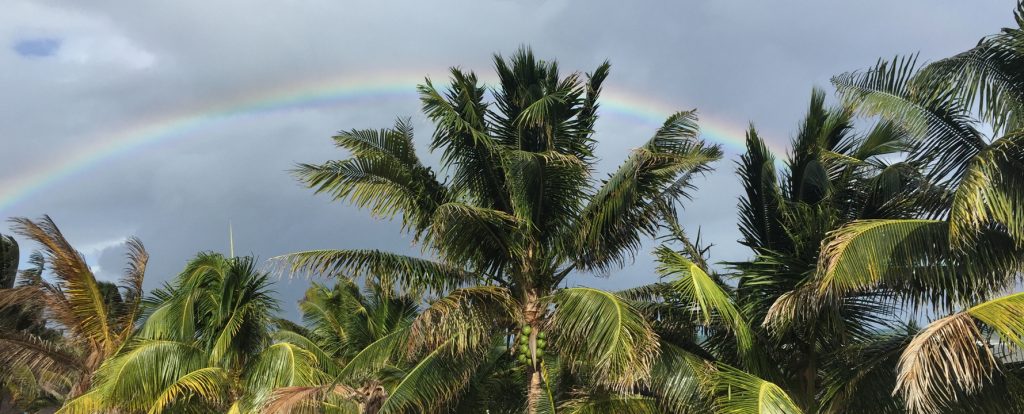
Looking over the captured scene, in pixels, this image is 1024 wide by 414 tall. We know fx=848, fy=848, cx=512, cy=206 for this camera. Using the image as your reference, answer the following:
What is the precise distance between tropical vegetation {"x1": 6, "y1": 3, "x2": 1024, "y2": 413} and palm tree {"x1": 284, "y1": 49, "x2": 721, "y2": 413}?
35 mm

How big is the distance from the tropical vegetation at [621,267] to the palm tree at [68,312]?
6 centimetres

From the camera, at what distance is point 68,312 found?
50.2ft

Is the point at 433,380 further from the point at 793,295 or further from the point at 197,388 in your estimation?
the point at 793,295

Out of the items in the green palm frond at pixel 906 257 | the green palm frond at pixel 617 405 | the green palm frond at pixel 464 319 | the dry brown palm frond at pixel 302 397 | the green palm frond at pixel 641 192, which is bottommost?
the dry brown palm frond at pixel 302 397

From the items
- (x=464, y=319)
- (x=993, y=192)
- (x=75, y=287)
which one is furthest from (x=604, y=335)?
(x=75, y=287)

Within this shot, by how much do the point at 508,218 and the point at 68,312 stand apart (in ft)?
29.0

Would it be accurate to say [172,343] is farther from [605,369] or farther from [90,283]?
[605,369]

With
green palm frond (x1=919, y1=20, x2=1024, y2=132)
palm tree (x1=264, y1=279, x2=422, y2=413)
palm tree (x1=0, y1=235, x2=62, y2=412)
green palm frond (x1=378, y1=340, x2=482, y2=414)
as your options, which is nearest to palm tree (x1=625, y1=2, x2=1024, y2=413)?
green palm frond (x1=919, y1=20, x2=1024, y2=132)

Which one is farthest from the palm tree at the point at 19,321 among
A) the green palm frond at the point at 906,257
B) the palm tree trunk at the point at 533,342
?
the green palm frond at the point at 906,257

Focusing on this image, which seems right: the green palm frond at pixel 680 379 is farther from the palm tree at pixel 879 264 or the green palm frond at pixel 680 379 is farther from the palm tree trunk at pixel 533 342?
the palm tree trunk at pixel 533 342

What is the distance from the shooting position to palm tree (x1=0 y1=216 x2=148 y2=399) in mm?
14891

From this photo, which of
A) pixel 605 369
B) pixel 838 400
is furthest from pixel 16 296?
pixel 838 400

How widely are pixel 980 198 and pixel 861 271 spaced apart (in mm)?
1476

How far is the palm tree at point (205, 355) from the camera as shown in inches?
503
